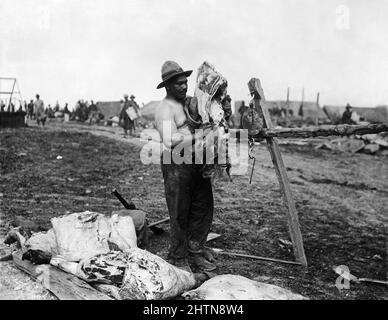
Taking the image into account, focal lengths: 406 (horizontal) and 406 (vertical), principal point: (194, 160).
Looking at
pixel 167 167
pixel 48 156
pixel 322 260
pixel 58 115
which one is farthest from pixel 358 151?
pixel 58 115

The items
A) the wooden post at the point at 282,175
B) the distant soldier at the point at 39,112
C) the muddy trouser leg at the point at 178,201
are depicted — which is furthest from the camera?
the distant soldier at the point at 39,112

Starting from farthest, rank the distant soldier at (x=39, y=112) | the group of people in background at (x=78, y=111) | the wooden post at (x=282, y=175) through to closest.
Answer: the distant soldier at (x=39, y=112) < the group of people in background at (x=78, y=111) < the wooden post at (x=282, y=175)

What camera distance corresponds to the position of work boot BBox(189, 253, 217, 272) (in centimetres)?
412

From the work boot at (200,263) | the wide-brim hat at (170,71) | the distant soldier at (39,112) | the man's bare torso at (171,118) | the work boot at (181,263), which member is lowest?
the work boot at (200,263)

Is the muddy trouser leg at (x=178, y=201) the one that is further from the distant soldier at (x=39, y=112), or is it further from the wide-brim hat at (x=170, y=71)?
the distant soldier at (x=39, y=112)

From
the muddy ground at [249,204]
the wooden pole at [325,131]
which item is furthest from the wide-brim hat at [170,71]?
the muddy ground at [249,204]

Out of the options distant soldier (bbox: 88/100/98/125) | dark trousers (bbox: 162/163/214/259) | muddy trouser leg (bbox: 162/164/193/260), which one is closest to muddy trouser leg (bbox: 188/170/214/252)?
dark trousers (bbox: 162/163/214/259)

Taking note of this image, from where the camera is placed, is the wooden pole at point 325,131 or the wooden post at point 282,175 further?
the wooden post at point 282,175

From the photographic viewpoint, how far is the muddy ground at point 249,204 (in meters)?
4.18

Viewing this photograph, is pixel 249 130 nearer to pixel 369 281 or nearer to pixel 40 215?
→ pixel 369 281

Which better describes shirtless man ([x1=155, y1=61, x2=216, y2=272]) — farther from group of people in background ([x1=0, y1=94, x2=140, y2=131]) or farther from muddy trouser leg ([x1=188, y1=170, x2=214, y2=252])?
group of people in background ([x1=0, y1=94, x2=140, y2=131])

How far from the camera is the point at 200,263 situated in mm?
4164

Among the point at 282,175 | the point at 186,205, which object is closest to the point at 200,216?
the point at 186,205
